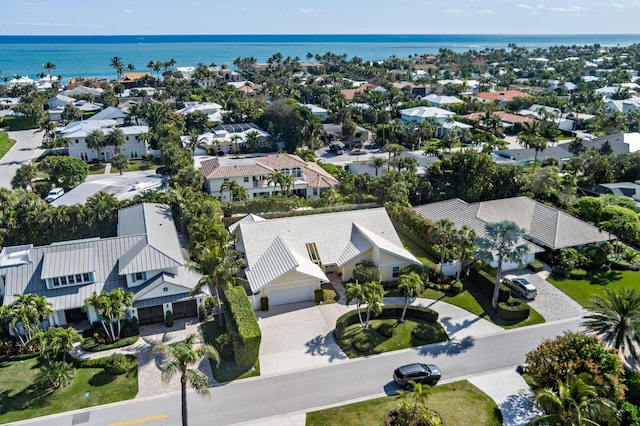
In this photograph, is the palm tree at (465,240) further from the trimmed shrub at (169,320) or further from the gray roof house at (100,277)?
the trimmed shrub at (169,320)

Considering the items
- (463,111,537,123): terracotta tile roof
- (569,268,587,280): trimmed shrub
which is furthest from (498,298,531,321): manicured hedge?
(463,111,537,123): terracotta tile roof

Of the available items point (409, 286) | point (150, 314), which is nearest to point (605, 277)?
point (409, 286)

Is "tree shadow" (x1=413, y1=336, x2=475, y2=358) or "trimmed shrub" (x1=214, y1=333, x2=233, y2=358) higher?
"trimmed shrub" (x1=214, y1=333, x2=233, y2=358)

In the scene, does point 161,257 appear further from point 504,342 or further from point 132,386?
point 504,342

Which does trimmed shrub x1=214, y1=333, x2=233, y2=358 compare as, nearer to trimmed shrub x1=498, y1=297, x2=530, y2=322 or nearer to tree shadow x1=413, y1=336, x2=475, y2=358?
tree shadow x1=413, y1=336, x2=475, y2=358

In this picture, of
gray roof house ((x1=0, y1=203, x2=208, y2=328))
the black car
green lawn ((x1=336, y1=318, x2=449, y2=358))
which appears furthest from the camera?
gray roof house ((x1=0, y1=203, x2=208, y2=328))

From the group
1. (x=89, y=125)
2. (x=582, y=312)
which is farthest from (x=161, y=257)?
(x=89, y=125)

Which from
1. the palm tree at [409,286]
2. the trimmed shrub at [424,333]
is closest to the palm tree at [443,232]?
the palm tree at [409,286]
